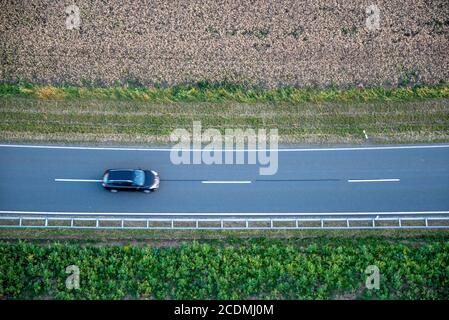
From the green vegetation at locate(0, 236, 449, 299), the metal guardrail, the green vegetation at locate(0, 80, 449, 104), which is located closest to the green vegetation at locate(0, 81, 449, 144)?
the green vegetation at locate(0, 80, 449, 104)

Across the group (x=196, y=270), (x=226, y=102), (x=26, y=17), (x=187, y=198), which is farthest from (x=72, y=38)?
(x=196, y=270)

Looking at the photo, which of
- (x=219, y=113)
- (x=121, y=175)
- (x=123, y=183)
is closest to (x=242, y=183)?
(x=219, y=113)

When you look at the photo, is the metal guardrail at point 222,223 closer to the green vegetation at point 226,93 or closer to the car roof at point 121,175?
the car roof at point 121,175

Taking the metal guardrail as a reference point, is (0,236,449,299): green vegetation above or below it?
below

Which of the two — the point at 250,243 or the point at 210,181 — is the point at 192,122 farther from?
the point at 250,243
